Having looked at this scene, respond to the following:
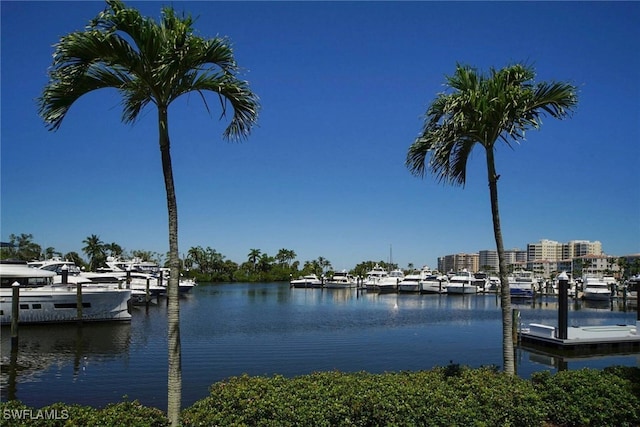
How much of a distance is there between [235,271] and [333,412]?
137097 mm

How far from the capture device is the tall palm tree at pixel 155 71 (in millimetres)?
7555

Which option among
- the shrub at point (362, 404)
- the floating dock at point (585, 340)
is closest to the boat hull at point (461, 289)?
the floating dock at point (585, 340)

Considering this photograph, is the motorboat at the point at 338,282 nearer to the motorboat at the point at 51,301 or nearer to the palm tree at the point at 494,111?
the motorboat at the point at 51,301

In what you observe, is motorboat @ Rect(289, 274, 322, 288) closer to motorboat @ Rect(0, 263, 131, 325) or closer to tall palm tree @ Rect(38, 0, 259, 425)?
motorboat @ Rect(0, 263, 131, 325)

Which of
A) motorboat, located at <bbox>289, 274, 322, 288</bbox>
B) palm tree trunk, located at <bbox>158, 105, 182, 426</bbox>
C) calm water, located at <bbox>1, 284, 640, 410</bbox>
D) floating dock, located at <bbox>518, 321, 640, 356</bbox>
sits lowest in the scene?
motorboat, located at <bbox>289, 274, 322, 288</bbox>

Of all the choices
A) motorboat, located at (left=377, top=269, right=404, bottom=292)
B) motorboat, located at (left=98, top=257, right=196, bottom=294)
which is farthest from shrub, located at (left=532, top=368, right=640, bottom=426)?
motorboat, located at (left=377, top=269, right=404, bottom=292)

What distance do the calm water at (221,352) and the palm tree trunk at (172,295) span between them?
8.67m

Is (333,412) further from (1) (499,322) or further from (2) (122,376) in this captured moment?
(1) (499,322)

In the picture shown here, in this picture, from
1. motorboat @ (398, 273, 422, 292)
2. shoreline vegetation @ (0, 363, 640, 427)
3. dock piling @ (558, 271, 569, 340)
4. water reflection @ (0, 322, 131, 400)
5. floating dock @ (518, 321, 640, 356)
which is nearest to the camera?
shoreline vegetation @ (0, 363, 640, 427)

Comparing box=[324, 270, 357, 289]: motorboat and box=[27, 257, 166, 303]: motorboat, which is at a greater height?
box=[27, 257, 166, 303]: motorboat

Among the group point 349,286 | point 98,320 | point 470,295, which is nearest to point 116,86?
point 98,320

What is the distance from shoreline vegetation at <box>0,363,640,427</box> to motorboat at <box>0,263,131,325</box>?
29692 mm

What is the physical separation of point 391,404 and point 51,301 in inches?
1296

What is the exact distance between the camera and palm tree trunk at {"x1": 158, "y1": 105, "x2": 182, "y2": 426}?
800cm
